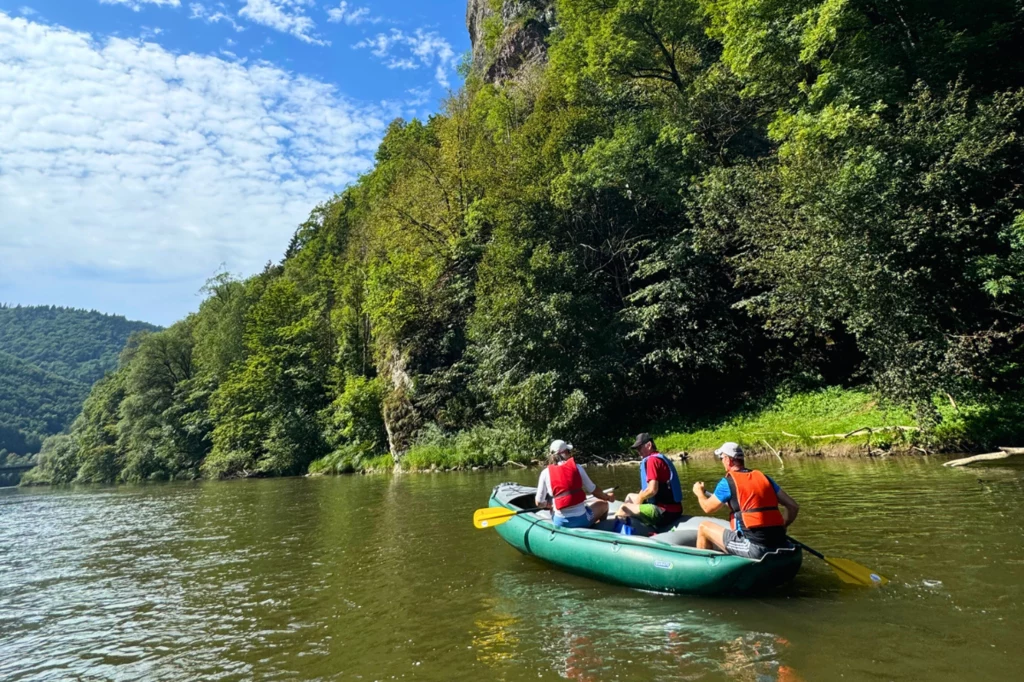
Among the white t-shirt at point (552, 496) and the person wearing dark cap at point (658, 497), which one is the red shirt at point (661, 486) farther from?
the white t-shirt at point (552, 496)

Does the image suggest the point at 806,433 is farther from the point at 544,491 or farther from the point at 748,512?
the point at 748,512

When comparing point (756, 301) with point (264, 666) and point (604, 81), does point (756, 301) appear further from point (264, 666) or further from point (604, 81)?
point (264, 666)

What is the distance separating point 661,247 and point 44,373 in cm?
16540

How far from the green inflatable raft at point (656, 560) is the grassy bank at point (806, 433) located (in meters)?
10.3

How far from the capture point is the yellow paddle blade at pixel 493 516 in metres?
8.54

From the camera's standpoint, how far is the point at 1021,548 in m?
6.23

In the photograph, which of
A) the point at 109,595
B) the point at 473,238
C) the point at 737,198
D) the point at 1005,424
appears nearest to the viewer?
the point at 109,595

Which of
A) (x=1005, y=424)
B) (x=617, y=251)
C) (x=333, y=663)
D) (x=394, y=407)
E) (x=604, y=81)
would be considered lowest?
(x=333, y=663)

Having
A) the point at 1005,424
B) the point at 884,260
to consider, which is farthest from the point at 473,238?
the point at 1005,424

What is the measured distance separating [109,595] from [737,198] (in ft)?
62.3

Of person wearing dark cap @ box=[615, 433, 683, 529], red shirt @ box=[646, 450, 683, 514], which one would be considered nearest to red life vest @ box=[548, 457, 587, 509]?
person wearing dark cap @ box=[615, 433, 683, 529]

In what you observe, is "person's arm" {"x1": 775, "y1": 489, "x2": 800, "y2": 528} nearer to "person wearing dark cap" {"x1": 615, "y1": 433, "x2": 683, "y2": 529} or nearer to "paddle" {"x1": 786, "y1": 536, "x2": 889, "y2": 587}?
"paddle" {"x1": 786, "y1": 536, "x2": 889, "y2": 587}

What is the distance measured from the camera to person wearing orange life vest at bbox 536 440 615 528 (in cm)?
764

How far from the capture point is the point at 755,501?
18.9 feet
